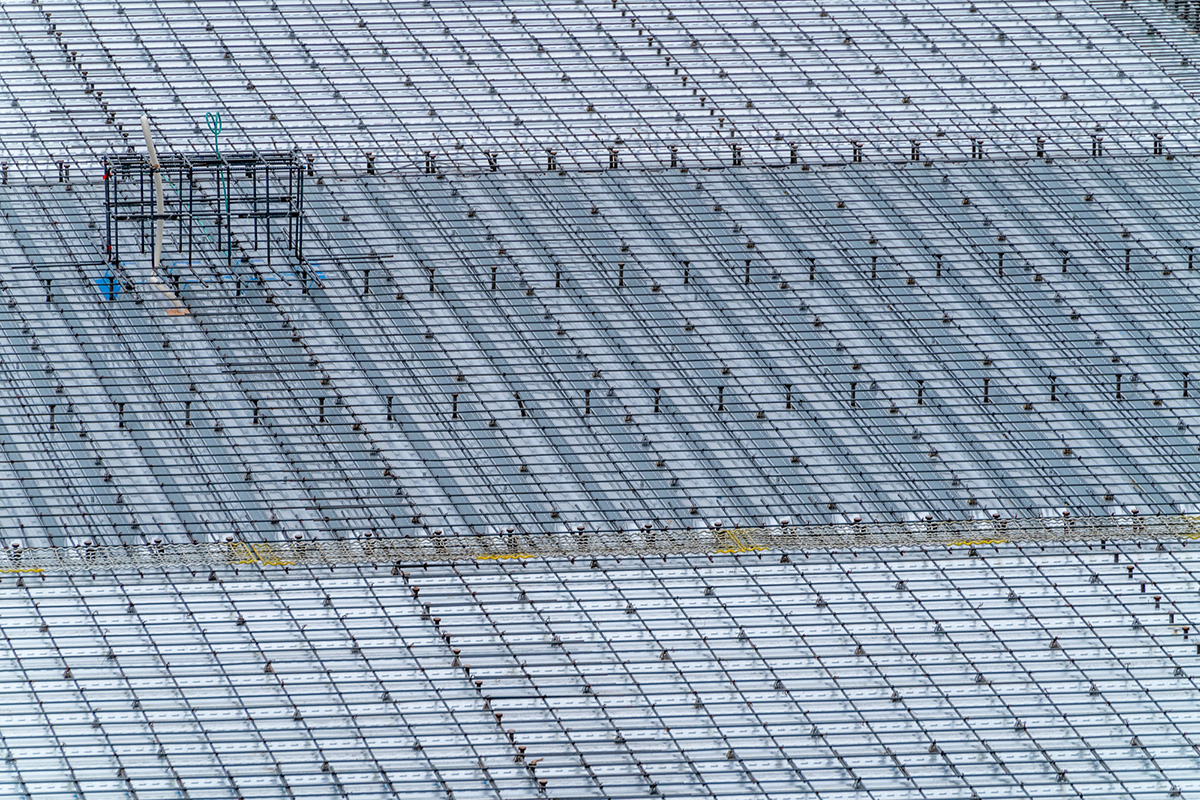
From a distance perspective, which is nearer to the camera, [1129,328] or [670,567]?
[670,567]

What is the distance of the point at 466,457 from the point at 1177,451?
17.9 m

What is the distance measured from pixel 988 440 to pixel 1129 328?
6.44 metres

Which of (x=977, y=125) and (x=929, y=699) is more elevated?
(x=977, y=125)

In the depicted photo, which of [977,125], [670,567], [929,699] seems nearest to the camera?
[929,699]

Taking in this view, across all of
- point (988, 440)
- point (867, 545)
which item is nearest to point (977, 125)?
point (988, 440)

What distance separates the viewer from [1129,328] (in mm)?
65062

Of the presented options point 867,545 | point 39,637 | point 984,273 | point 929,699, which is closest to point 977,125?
point 984,273

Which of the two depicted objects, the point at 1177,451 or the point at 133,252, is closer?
the point at 1177,451

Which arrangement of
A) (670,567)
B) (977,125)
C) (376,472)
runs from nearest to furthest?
1. (670,567)
2. (376,472)
3. (977,125)

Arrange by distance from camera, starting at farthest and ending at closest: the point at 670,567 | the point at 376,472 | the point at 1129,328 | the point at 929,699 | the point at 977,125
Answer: the point at 977,125 < the point at 1129,328 < the point at 376,472 < the point at 670,567 < the point at 929,699

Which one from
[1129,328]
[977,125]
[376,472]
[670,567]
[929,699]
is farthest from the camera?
[977,125]

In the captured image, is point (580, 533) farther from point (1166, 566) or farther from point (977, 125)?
point (977, 125)

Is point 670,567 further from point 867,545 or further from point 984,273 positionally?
point 984,273

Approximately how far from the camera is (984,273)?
66312mm
